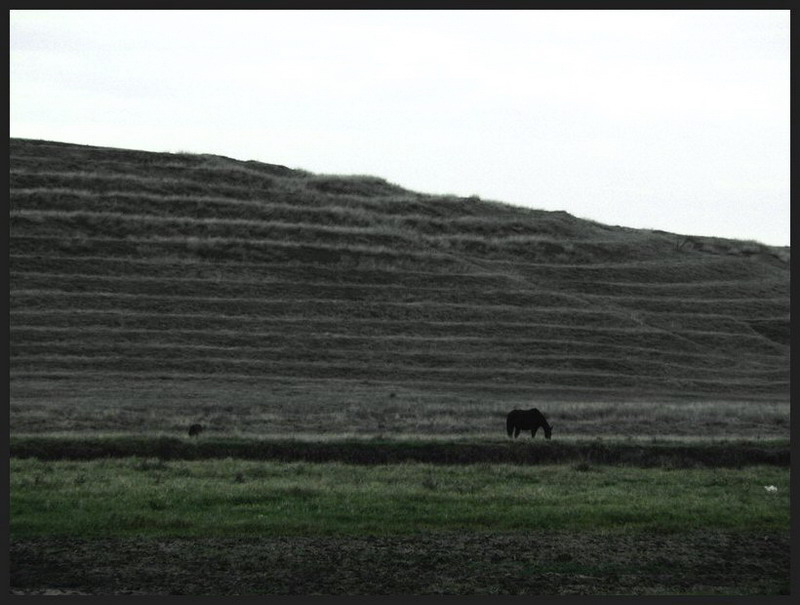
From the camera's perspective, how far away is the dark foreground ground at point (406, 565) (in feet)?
48.3

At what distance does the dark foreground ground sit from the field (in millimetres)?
64

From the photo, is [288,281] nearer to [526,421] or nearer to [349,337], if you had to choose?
[349,337]

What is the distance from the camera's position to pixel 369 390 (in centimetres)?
4434

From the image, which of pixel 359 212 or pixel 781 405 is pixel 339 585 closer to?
pixel 781 405

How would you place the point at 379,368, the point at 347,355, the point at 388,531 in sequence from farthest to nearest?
the point at 347,355 < the point at 379,368 < the point at 388,531

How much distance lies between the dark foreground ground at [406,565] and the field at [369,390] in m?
0.06

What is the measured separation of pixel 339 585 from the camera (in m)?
14.8

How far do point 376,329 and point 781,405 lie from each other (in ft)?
62.4

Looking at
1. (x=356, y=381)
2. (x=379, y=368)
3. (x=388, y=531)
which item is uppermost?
(x=379, y=368)

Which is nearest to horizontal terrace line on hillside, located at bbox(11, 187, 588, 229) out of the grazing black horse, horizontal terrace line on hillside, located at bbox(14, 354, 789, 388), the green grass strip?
horizontal terrace line on hillside, located at bbox(14, 354, 789, 388)

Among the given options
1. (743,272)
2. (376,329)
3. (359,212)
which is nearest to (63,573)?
(376,329)

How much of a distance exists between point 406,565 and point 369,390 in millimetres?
28623

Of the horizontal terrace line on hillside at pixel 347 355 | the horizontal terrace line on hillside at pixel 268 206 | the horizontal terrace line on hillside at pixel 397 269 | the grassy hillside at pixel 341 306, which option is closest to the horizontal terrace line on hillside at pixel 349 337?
the grassy hillside at pixel 341 306

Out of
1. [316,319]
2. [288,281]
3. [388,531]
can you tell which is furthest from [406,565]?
[288,281]
